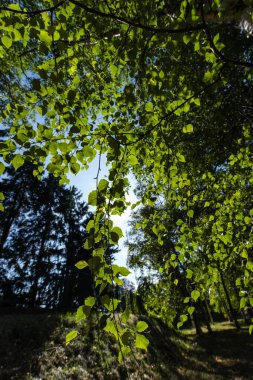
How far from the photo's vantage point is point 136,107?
10.3ft

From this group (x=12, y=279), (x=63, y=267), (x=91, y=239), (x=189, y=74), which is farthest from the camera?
(x=63, y=267)

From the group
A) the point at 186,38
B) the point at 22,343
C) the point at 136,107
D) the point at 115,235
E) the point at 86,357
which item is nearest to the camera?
the point at 115,235

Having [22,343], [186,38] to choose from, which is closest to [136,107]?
[186,38]

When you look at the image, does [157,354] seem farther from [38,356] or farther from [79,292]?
[79,292]

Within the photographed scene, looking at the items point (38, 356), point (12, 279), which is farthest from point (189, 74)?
point (12, 279)

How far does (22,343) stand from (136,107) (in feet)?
30.6

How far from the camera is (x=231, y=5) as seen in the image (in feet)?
6.89

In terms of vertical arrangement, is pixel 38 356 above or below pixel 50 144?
below

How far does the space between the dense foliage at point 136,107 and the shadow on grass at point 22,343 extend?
6.53 m

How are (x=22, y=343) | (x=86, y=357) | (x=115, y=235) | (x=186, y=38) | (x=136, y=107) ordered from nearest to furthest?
1. (x=115, y=235)
2. (x=186, y=38)
3. (x=136, y=107)
4. (x=22, y=343)
5. (x=86, y=357)

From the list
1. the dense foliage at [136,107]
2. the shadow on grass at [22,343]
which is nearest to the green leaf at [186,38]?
the dense foliage at [136,107]

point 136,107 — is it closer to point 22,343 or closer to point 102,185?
point 102,185

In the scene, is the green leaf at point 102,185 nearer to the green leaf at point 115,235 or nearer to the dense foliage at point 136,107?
the dense foliage at point 136,107

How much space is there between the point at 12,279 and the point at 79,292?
7.85 m
